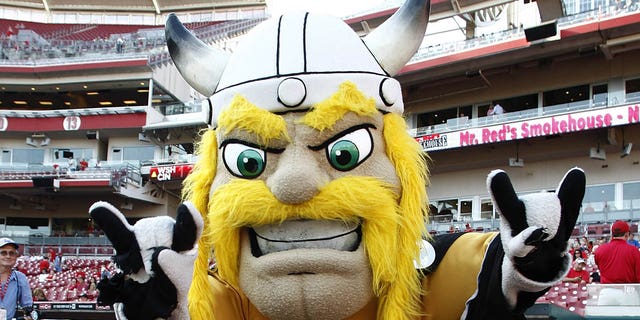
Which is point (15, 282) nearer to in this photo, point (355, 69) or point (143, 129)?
point (355, 69)

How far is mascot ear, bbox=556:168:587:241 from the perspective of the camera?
1.69m

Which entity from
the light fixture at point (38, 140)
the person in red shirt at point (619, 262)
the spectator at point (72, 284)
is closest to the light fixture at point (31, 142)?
the light fixture at point (38, 140)

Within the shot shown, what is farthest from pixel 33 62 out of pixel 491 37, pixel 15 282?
pixel 15 282

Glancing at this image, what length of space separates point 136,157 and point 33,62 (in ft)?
19.3

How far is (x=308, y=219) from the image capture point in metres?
2.10

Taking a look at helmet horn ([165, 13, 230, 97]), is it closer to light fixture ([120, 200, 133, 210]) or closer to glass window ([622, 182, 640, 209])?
glass window ([622, 182, 640, 209])

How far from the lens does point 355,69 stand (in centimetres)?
230

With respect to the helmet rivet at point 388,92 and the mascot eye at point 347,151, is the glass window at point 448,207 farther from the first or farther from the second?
the mascot eye at point 347,151

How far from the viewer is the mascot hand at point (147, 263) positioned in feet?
5.74

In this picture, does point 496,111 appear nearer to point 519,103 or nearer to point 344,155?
point 519,103

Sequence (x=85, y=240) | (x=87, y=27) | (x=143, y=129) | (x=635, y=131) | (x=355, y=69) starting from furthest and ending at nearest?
(x=87, y=27) → (x=143, y=129) → (x=85, y=240) → (x=635, y=131) → (x=355, y=69)

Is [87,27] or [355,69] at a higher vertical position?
[87,27]

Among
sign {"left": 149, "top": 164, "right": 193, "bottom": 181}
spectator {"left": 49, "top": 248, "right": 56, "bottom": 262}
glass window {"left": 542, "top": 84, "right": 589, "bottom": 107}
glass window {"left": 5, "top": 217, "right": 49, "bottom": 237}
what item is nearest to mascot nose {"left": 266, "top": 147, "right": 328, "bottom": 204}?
glass window {"left": 542, "top": 84, "right": 589, "bottom": 107}

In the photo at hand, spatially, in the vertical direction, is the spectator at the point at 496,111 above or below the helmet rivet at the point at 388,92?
above
